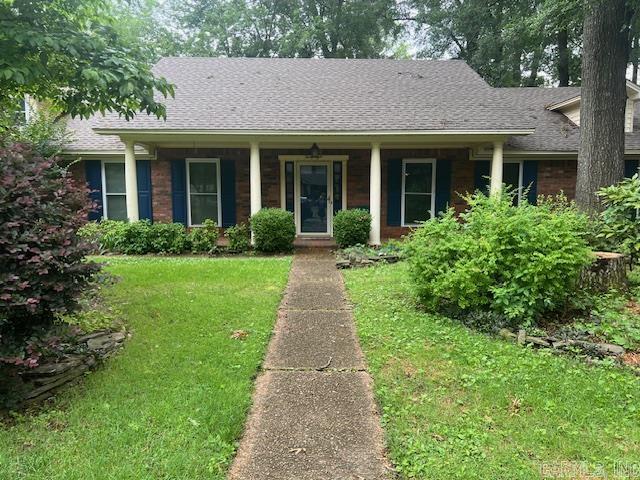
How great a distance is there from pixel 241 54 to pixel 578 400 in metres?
25.1

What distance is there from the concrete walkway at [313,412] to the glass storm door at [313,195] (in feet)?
22.2

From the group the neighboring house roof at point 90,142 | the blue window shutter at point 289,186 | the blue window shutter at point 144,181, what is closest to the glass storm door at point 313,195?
the blue window shutter at point 289,186

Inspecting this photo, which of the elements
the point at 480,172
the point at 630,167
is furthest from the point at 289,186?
the point at 630,167

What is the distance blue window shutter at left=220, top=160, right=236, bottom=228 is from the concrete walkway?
22.8 feet

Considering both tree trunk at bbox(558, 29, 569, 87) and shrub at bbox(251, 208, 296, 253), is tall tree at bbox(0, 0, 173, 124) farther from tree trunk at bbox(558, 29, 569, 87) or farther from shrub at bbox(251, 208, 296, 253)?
tree trunk at bbox(558, 29, 569, 87)

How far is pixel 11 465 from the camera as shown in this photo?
248 centimetres

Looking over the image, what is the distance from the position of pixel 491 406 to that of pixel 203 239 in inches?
313

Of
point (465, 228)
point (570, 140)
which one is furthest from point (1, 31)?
point (570, 140)

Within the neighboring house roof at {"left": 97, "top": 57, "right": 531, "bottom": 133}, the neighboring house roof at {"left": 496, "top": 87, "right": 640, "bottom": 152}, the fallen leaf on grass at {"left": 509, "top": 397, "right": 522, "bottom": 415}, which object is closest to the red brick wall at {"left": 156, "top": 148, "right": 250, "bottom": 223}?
the neighboring house roof at {"left": 97, "top": 57, "right": 531, "bottom": 133}

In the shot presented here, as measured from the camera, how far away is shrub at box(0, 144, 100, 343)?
2998mm

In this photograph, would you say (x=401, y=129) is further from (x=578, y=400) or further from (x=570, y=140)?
(x=578, y=400)

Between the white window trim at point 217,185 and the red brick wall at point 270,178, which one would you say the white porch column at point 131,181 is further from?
the red brick wall at point 270,178

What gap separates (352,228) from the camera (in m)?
10.0

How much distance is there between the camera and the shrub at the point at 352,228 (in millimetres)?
10023
